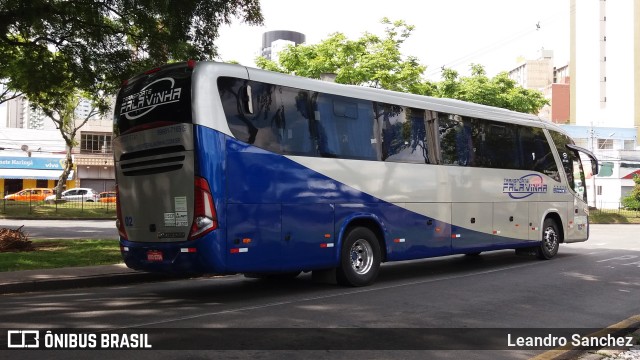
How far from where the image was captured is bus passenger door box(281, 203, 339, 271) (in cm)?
902

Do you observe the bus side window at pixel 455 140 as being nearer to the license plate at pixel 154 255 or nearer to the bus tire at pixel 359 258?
the bus tire at pixel 359 258

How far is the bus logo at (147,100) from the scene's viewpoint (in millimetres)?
8586

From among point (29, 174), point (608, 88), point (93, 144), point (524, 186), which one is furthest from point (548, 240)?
point (608, 88)

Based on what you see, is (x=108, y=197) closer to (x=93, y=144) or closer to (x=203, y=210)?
(x=93, y=144)

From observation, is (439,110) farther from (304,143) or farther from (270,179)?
(270,179)

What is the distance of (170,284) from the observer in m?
11.1

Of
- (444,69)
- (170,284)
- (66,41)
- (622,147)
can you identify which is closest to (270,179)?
(170,284)

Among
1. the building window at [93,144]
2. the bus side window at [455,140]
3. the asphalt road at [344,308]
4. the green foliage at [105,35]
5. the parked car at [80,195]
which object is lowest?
the asphalt road at [344,308]

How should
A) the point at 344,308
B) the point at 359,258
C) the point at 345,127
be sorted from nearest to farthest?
the point at 344,308 → the point at 345,127 → the point at 359,258

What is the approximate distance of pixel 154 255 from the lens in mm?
8719

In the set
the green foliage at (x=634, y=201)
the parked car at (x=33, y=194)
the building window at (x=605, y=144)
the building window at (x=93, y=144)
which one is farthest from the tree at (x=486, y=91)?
the building window at (x=93, y=144)

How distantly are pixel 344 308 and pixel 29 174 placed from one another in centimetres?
6170

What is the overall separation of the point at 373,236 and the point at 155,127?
168 inches

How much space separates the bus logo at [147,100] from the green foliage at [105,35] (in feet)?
12.5
